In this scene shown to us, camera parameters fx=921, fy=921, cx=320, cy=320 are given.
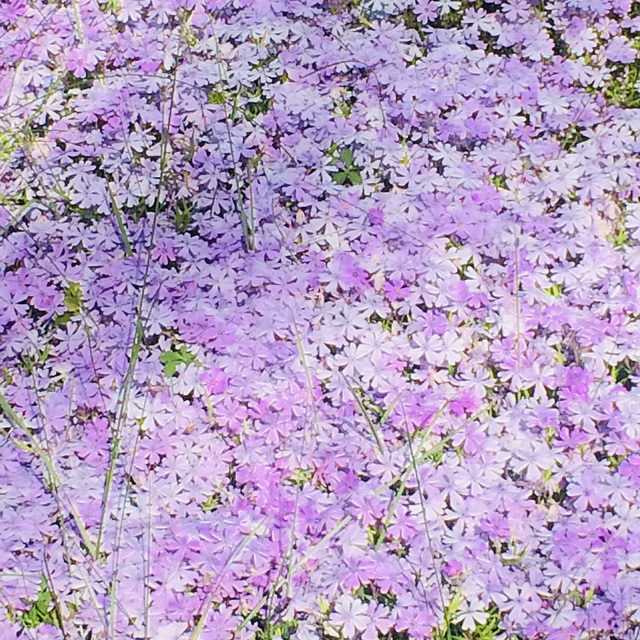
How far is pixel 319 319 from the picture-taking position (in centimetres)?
197

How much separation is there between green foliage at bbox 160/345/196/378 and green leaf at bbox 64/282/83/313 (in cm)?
24

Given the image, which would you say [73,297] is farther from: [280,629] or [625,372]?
[625,372]

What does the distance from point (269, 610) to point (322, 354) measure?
529mm

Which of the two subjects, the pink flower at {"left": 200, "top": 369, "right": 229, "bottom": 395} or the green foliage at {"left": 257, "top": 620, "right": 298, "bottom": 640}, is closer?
the green foliage at {"left": 257, "top": 620, "right": 298, "bottom": 640}

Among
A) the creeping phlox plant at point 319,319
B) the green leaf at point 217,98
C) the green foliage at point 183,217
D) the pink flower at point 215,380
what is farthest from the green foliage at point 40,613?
the green leaf at point 217,98

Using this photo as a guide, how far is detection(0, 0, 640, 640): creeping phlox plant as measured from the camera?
65.7 inches

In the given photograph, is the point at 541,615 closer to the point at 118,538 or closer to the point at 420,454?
the point at 420,454

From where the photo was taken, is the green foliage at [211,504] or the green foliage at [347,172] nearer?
the green foliage at [211,504]

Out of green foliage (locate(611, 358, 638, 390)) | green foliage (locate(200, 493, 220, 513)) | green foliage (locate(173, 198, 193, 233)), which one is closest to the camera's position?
green foliage (locate(200, 493, 220, 513))

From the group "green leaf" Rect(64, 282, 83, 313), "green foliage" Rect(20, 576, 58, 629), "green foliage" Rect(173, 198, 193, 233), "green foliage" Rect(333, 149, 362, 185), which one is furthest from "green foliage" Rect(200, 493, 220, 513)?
"green foliage" Rect(333, 149, 362, 185)

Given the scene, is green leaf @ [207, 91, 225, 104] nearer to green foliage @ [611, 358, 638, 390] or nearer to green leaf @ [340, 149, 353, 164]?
green leaf @ [340, 149, 353, 164]

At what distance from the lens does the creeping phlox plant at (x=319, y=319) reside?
1669mm

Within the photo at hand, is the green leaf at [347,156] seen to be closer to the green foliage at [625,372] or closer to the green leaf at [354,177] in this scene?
the green leaf at [354,177]

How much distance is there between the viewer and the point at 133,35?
2.52m
